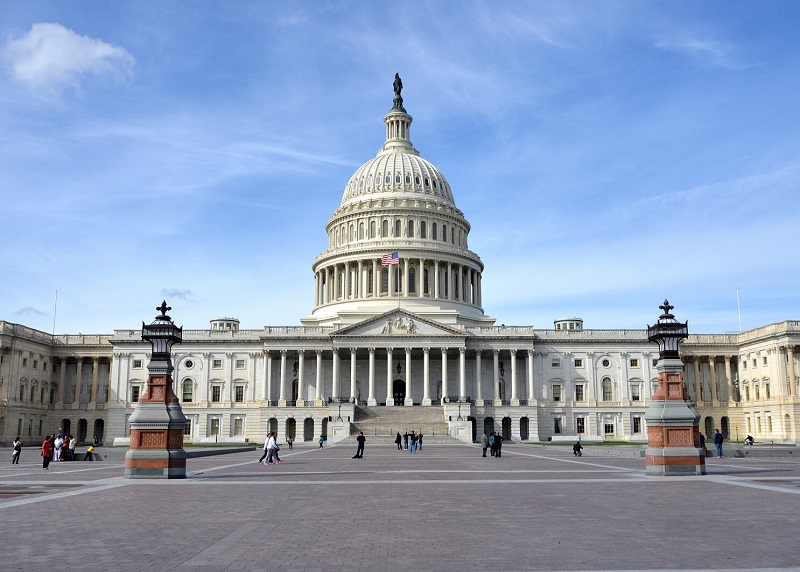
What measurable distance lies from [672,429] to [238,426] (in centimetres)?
8082

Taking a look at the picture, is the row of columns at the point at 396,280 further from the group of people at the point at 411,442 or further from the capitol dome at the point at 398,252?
the group of people at the point at 411,442

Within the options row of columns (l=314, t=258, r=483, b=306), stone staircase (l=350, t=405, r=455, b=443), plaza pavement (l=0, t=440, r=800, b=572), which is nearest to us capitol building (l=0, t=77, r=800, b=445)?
stone staircase (l=350, t=405, r=455, b=443)

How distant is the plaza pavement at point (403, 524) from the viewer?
44.5 ft

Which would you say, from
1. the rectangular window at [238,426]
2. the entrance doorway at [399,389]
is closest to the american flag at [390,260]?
the entrance doorway at [399,389]

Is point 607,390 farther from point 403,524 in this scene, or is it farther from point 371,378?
point 403,524

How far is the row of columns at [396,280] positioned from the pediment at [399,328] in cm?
1414

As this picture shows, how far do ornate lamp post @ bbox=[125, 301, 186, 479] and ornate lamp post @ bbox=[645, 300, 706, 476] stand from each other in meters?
20.1

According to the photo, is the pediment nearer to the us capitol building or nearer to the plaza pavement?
the us capitol building

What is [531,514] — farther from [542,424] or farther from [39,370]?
[39,370]

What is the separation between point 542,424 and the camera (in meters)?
104

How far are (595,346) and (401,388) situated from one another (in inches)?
1075

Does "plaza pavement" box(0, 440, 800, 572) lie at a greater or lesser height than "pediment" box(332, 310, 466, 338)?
lesser

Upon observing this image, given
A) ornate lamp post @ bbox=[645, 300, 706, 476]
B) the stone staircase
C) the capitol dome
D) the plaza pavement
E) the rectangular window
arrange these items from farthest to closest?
the capitol dome
the rectangular window
the stone staircase
ornate lamp post @ bbox=[645, 300, 706, 476]
the plaza pavement

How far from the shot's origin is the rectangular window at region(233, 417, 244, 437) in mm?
105438
